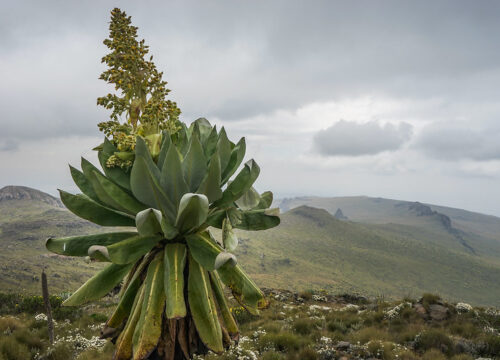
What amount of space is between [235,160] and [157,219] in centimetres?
113

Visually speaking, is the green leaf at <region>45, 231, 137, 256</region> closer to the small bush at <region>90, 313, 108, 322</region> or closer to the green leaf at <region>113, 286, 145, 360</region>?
the green leaf at <region>113, 286, 145, 360</region>

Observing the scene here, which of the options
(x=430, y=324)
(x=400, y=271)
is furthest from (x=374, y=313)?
(x=400, y=271)

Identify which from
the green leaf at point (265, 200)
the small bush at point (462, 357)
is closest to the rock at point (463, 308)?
the small bush at point (462, 357)

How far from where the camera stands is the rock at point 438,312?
951 cm

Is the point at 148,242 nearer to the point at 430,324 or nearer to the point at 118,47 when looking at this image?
the point at 118,47

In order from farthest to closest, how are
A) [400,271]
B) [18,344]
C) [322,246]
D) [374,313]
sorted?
[322,246], [400,271], [374,313], [18,344]

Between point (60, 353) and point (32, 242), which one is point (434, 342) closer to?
point (60, 353)

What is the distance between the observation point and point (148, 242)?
2.37 meters

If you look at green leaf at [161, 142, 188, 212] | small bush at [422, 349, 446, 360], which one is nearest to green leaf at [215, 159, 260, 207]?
green leaf at [161, 142, 188, 212]

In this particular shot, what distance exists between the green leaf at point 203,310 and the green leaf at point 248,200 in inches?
27.1

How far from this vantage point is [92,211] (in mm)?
2594

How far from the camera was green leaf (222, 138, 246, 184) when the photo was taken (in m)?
2.88

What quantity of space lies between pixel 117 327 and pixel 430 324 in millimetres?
9886

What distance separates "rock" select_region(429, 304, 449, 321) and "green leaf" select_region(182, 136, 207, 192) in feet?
34.4
